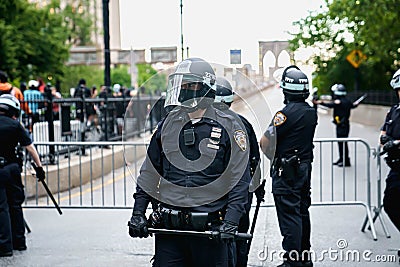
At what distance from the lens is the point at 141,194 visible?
4.75m

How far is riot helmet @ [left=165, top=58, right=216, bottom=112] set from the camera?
4.64 m

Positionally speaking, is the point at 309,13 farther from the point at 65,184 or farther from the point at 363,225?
the point at 363,225

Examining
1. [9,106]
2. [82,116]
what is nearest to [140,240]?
[9,106]

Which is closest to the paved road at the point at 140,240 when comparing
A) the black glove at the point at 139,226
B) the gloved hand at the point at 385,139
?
the gloved hand at the point at 385,139

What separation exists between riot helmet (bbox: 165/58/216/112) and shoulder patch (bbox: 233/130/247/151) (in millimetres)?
276

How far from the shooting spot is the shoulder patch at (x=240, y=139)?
4.67 m

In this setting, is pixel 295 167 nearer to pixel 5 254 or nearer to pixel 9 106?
pixel 9 106

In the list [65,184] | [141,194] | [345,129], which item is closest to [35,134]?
[65,184]

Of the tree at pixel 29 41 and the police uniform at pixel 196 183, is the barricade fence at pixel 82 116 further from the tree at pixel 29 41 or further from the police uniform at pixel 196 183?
the tree at pixel 29 41

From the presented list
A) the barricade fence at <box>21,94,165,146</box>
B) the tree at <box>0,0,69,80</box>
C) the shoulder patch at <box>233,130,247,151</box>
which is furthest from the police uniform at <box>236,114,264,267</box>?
the tree at <box>0,0,69,80</box>

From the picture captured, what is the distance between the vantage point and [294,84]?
6.58 meters

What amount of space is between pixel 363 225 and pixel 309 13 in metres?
21.7

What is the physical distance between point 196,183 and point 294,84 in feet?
7.76

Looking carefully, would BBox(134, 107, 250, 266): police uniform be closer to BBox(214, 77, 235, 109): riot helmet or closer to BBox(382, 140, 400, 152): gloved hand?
BBox(214, 77, 235, 109): riot helmet
